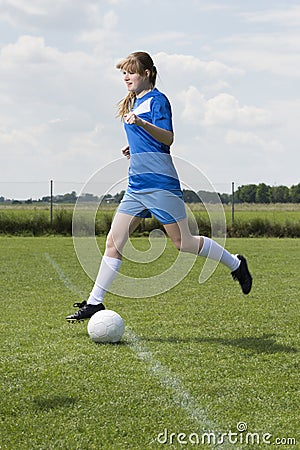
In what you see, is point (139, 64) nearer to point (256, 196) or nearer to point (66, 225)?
point (66, 225)

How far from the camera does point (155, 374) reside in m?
4.72

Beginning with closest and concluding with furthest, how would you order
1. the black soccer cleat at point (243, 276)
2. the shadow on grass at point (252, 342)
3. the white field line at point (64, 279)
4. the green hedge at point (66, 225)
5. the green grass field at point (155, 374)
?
1. the green grass field at point (155, 374)
2. the shadow on grass at point (252, 342)
3. the black soccer cleat at point (243, 276)
4. the white field line at point (64, 279)
5. the green hedge at point (66, 225)

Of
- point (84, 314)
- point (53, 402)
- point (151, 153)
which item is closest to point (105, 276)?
point (84, 314)

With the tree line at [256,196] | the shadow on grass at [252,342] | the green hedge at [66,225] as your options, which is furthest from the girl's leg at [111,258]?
the tree line at [256,196]

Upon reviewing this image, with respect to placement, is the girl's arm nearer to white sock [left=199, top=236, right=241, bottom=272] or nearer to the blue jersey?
the blue jersey

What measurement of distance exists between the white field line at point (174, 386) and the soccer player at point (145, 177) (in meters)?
0.69

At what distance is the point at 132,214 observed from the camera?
597 cm

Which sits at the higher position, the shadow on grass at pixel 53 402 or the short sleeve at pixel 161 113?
the short sleeve at pixel 161 113

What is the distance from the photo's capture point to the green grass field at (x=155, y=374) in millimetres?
3629

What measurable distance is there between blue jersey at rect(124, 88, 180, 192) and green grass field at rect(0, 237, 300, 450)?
1.25m

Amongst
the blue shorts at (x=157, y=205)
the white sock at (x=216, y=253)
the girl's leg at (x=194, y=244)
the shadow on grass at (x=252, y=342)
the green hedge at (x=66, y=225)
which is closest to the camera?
the shadow on grass at (x=252, y=342)

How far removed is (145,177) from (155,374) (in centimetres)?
176

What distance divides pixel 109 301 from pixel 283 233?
52.3 feet

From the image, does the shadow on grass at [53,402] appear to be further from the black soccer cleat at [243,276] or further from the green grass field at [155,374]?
the black soccer cleat at [243,276]
